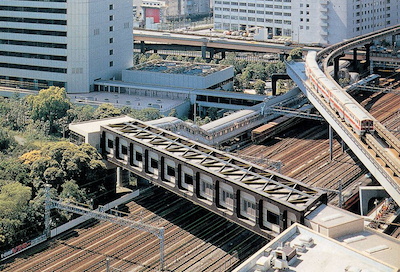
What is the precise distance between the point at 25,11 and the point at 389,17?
8060 cm

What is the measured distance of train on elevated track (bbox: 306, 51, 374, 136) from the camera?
219 ft

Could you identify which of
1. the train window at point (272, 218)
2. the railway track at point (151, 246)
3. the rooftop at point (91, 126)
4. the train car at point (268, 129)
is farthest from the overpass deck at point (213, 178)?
the train car at point (268, 129)

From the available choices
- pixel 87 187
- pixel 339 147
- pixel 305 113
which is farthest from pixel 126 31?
pixel 87 187

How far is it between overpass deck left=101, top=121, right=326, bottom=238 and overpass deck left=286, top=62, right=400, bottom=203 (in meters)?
6.76

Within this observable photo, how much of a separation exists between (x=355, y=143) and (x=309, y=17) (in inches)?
3303

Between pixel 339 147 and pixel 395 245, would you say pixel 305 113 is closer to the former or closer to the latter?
pixel 339 147

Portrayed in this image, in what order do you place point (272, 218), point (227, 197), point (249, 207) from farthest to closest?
point (227, 197)
point (249, 207)
point (272, 218)

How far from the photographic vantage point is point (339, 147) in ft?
263

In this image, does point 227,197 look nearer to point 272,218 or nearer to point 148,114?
point 272,218

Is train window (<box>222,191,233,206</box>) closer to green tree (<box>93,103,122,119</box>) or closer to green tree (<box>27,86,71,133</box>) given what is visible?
green tree (<box>93,103,122,119</box>)

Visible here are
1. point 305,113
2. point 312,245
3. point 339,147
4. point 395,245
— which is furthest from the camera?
point 305,113

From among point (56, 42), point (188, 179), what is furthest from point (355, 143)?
point (56, 42)

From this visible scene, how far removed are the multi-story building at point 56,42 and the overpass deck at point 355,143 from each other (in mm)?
25208

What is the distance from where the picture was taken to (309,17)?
5768 inches
